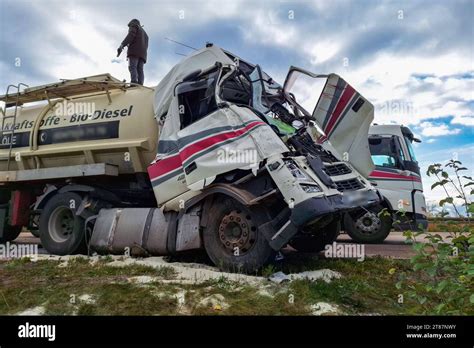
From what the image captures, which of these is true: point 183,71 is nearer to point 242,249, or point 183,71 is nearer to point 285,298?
point 242,249

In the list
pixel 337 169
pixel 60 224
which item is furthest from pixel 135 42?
pixel 337 169

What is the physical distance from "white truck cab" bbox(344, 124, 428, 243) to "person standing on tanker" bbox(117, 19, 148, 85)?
18.8 feet

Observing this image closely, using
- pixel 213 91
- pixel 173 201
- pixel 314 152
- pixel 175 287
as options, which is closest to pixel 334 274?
pixel 314 152

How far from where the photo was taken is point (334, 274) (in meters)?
5.18

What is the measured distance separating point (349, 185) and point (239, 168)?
1620 mm

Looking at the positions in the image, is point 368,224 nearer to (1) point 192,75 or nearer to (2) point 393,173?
(2) point 393,173

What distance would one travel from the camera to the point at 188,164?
5652 mm

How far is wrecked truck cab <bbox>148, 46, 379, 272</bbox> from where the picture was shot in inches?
194

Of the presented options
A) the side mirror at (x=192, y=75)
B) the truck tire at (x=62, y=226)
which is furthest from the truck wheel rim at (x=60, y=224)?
the side mirror at (x=192, y=75)

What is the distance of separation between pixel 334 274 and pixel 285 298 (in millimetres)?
1450

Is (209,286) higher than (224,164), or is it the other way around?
(224,164)

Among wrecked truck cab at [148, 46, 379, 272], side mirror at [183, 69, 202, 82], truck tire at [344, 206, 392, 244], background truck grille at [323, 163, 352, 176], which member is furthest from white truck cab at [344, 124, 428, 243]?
side mirror at [183, 69, 202, 82]

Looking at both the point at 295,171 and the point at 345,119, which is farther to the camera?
the point at 345,119
